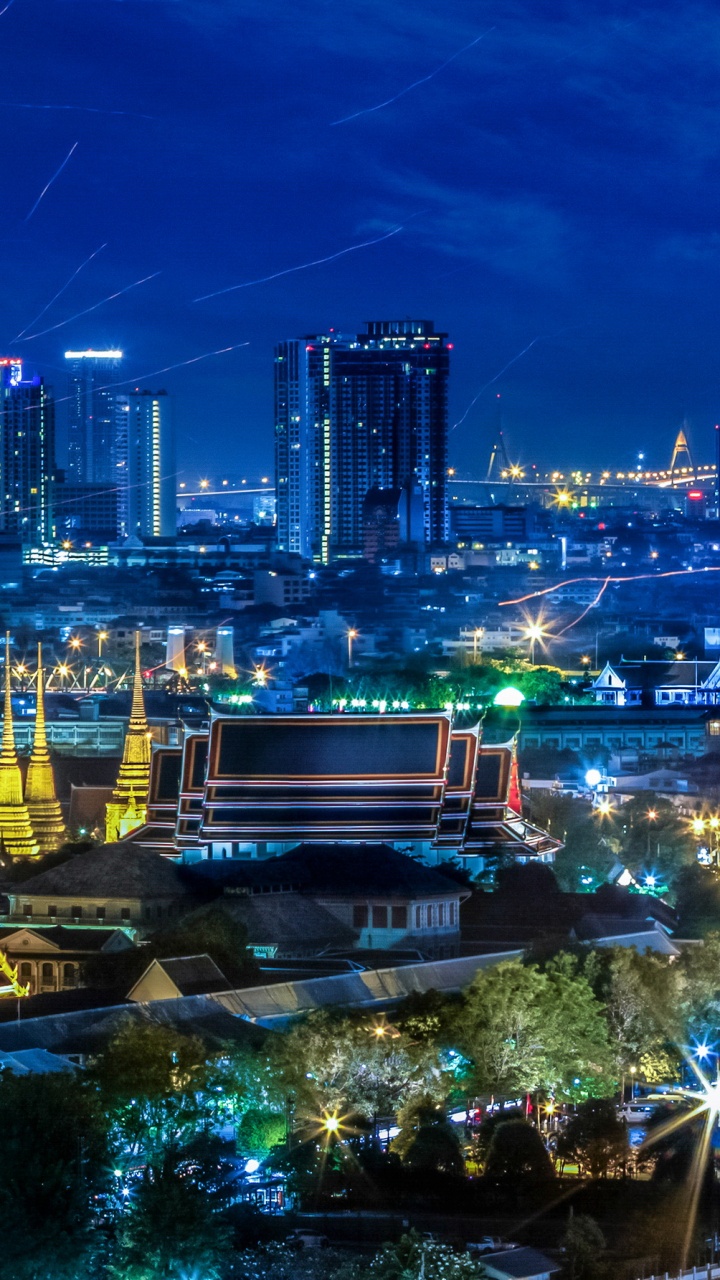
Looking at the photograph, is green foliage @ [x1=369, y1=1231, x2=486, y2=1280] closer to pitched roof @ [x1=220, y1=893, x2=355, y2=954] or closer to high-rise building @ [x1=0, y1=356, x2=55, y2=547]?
pitched roof @ [x1=220, y1=893, x2=355, y2=954]

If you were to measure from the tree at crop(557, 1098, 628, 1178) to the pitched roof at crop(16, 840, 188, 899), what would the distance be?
333 inches

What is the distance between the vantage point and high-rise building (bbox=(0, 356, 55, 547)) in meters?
125

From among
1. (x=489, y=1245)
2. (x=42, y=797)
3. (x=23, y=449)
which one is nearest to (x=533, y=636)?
(x=23, y=449)

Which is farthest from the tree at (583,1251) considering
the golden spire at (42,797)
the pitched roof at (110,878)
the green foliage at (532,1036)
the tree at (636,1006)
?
the golden spire at (42,797)

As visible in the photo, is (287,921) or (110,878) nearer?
(287,921)

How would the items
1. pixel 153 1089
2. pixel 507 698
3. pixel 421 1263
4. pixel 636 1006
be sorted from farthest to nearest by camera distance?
1. pixel 507 698
2. pixel 636 1006
3. pixel 153 1089
4. pixel 421 1263

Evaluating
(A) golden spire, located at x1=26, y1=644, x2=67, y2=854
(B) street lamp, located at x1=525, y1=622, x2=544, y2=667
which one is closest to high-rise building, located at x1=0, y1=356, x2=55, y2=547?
(B) street lamp, located at x1=525, y1=622, x2=544, y2=667

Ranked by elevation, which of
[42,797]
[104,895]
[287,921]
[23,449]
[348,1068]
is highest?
[23,449]

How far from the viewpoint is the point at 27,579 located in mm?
117312

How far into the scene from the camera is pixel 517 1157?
2070 cm

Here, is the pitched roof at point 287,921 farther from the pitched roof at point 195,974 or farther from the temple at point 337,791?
the temple at point 337,791

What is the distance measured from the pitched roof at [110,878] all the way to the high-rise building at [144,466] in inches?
4057

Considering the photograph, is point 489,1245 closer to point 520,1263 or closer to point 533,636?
point 520,1263

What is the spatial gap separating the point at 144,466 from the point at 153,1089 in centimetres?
11769
